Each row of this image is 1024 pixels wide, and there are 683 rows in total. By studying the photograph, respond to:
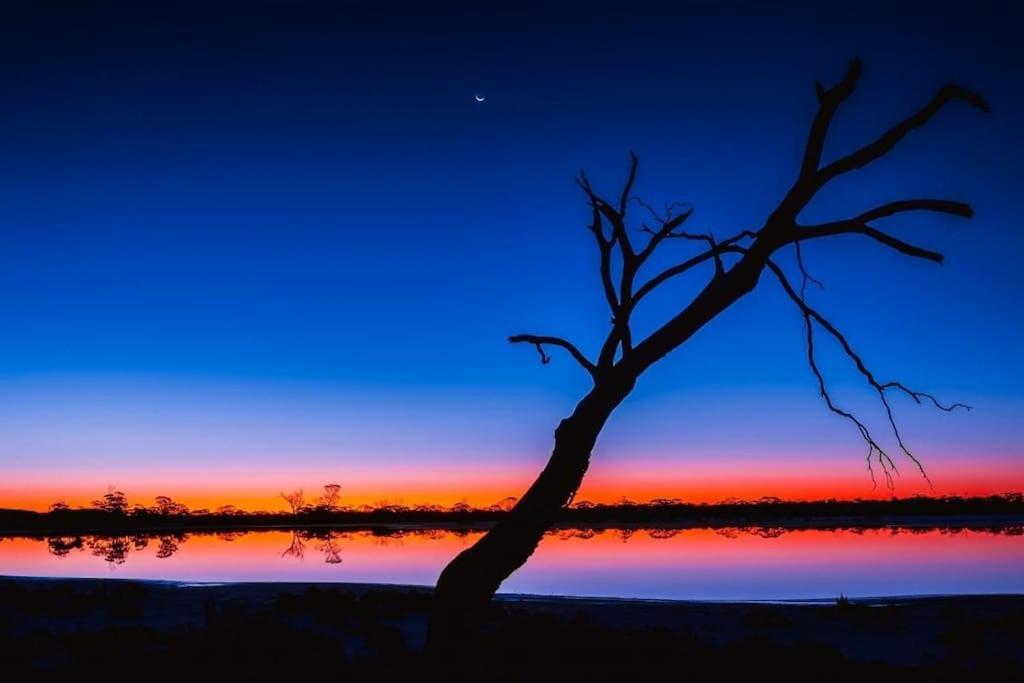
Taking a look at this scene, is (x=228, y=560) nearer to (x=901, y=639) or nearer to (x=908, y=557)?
(x=908, y=557)

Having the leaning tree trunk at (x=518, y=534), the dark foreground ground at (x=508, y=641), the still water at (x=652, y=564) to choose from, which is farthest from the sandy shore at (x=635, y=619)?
the still water at (x=652, y=564)

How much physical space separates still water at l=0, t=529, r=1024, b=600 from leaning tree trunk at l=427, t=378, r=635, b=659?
15.4 metres

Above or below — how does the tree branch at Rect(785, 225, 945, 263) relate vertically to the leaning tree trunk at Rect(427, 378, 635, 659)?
above

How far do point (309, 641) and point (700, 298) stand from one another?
225 inches

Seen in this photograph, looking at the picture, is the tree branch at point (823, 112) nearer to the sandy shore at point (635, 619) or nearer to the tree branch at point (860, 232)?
the tree branch at point (860, 232)

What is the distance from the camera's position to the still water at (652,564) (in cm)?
2323

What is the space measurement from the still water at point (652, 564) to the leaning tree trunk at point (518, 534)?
1541 centimetres

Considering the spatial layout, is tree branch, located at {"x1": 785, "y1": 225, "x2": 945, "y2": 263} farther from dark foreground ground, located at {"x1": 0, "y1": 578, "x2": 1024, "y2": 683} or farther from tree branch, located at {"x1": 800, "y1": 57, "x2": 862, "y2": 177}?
dark foreground ground, located at {"x1": 0, "y1": 578, "x2": 1024, "y2": 683}

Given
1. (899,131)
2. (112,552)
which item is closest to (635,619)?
(899,131)

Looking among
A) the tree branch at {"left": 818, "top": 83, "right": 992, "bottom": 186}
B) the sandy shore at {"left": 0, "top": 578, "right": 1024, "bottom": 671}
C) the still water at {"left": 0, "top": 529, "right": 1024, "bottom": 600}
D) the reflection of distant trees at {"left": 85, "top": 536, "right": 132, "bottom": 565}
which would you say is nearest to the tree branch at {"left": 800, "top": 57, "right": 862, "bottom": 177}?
the tree branch at {"left": 818, "top": 83, "right": 992, "bottom": 186}

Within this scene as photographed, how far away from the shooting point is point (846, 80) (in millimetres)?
6492

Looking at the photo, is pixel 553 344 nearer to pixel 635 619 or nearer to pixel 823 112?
pixel 823 112

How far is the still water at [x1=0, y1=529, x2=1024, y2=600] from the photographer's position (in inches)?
914

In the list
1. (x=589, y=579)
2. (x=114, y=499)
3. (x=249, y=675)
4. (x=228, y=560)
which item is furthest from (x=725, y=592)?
(x=114, y=499)
